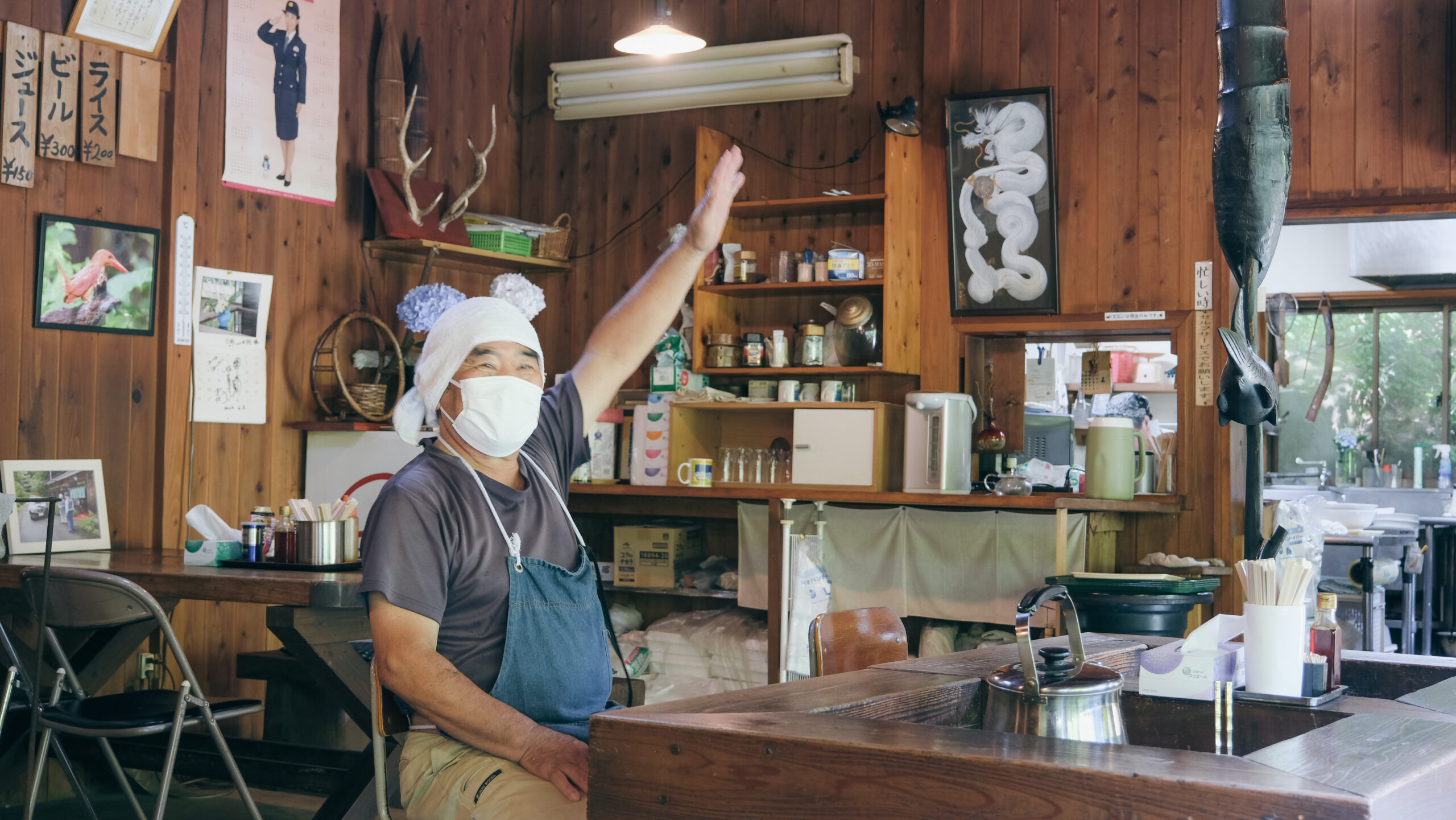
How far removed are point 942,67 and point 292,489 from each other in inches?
120

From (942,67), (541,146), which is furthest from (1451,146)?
(541,146)

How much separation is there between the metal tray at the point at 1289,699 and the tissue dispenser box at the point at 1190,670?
0.12 ft

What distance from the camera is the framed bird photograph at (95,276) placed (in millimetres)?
3973

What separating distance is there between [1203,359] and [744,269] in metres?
1.82

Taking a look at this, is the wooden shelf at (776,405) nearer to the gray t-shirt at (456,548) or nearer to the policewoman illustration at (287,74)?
the policewoman illustration at (287,74)

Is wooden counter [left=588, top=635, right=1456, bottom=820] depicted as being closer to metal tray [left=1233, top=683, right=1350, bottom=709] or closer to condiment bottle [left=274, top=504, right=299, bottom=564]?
metal tray [left=1233, top=683, right=1350, bottom=709]

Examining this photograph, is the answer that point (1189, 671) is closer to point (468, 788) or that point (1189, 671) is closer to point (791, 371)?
point (468, 788)

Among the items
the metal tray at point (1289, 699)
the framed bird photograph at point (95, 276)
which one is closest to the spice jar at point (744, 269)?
the framed bird photograph at point (95, 276)

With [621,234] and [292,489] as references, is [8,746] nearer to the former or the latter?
[292,489]

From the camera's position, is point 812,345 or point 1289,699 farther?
point 812,345

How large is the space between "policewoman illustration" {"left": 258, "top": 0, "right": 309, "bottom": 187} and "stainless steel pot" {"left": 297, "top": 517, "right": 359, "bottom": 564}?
1.92 metres

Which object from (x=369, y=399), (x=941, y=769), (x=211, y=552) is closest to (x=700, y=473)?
(x=369, y=399)

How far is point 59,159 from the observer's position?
4016 millimetres

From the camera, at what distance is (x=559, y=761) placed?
1812 millimetres
